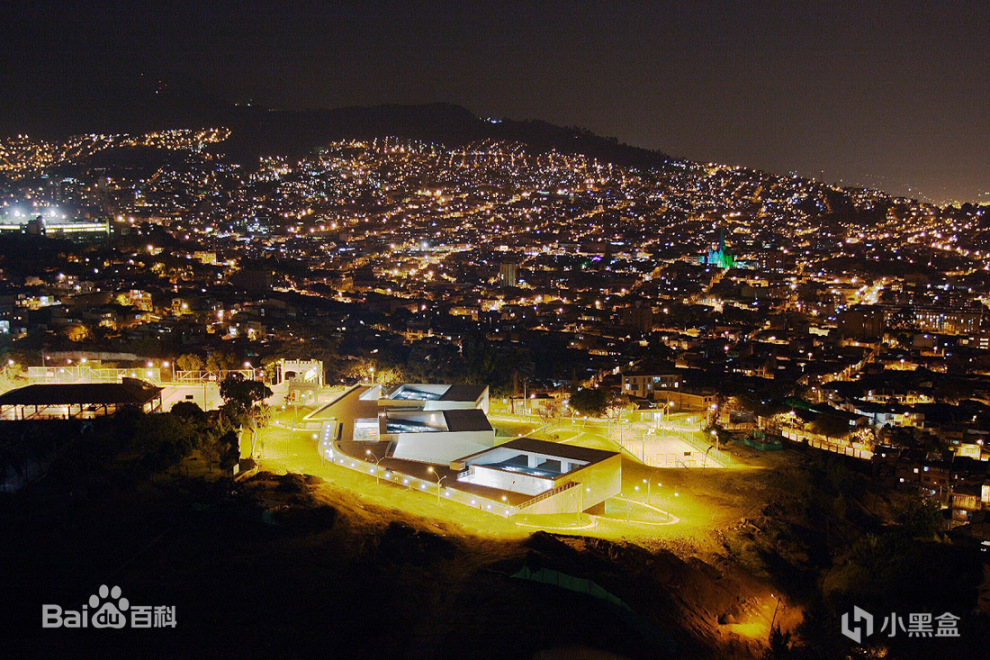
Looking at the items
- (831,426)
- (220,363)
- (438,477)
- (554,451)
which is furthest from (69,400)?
(831,426)

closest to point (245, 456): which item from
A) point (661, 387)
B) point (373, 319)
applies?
point (661, 387)

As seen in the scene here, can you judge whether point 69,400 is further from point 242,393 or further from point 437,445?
point 437,445

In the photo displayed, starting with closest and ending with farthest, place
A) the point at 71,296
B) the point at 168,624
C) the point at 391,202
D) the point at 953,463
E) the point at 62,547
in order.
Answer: the point at 168,624 → the point at 62,547 → the point at 953,463 → the point at 71,296 → the point at 391,202

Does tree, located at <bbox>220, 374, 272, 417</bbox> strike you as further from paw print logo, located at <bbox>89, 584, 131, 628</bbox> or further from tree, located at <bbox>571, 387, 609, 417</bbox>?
paw print logo, located at <bbox>89, 584, 131, 628</bbox>

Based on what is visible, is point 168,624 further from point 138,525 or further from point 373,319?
point 373,319

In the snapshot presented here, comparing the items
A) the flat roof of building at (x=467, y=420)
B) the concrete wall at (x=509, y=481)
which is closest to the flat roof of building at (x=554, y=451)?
the concrete wall at (x=509, y=481)

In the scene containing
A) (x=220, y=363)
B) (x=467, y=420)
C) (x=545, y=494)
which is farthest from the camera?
(x=220, y=363)

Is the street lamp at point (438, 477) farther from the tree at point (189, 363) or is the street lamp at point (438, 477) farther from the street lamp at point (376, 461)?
the tree at point (189, 363)

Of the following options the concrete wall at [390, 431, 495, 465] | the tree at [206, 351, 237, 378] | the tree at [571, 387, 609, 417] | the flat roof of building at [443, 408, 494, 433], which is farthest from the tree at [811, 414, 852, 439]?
the tree at [206, 351, 237, 378]
